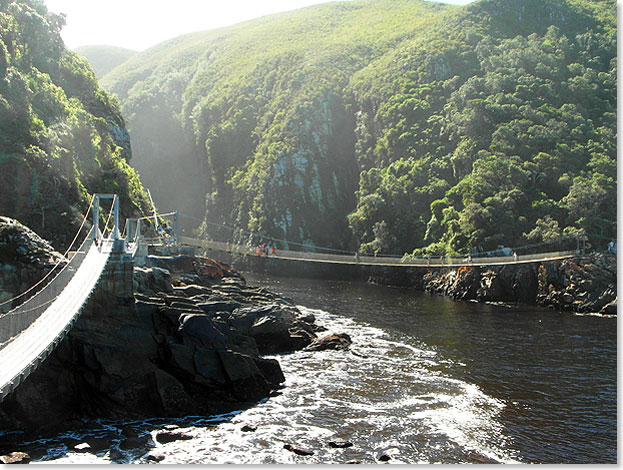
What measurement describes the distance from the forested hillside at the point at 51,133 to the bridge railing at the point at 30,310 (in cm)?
2051

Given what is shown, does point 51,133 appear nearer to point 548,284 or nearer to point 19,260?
point 19,260

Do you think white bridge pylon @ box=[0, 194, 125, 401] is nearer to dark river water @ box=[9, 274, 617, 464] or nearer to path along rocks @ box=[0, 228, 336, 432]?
path along rocks @ box=[0, 228, 336, 432]

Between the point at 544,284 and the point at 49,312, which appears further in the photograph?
the point at 544,284

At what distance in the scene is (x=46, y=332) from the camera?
728 inches

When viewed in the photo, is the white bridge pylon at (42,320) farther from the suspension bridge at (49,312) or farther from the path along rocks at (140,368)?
the path along rocks at (140,368)

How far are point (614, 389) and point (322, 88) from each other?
3329 inches

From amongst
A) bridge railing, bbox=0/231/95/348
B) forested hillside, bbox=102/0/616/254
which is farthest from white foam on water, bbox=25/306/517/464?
forested hillside, bbox=102/0/616/254

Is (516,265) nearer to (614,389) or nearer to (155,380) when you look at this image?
(614,389)

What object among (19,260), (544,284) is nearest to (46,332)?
(19,260)

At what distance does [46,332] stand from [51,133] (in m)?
32.6

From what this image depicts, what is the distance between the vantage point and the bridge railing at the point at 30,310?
18.3 meters

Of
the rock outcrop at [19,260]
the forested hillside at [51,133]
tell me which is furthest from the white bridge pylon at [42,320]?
the forested hillside at [51,133]

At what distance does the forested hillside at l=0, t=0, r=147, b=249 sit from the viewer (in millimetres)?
41406

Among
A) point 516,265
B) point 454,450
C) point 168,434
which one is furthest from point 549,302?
point 168,434
